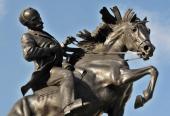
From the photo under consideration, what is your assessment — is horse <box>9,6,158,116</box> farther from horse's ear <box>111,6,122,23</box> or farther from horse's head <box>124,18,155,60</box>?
horse's ear <box>111,6,122,23</box>

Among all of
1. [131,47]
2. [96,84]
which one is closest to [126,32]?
[131,47]

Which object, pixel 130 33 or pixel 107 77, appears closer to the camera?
pixel 107 77

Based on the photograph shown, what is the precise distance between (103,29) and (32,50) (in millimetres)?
1739

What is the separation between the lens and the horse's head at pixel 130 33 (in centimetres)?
1562

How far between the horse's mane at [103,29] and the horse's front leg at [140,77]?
1293 mm

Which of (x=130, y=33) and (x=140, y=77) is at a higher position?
(x=130, y=33)

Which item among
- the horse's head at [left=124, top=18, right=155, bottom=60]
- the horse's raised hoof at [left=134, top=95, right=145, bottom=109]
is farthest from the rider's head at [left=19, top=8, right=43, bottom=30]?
the horse's raised hoof at [left=134, top=95, right=145, bottom=109]

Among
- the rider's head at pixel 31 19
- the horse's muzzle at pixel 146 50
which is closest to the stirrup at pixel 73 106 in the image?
the horse's muzzle at pixel 146 50

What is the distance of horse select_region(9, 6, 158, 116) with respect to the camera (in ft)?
50.0

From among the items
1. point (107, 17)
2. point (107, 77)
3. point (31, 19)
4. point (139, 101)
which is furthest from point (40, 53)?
point (139, 101)

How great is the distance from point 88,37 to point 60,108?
6.65 feet

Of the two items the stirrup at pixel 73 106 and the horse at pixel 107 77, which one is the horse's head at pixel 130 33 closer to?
the horse at pixel 107 77

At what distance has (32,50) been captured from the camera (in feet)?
50.7

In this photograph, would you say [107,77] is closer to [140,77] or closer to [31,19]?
[140,77]
